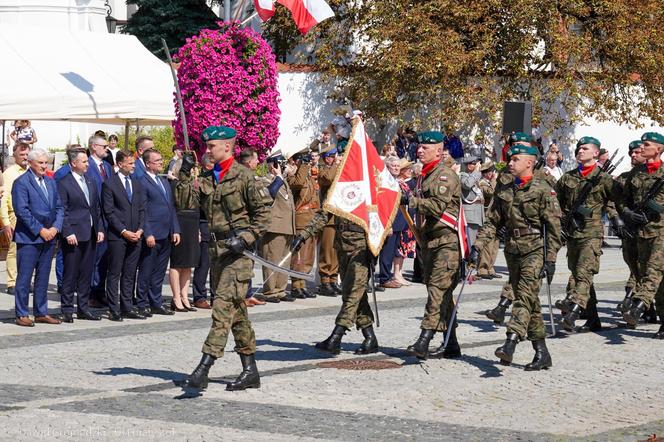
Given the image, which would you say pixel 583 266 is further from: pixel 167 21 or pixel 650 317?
pixel 167 21

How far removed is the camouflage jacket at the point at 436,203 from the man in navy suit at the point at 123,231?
13.5 ft

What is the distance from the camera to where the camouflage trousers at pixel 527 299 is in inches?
440

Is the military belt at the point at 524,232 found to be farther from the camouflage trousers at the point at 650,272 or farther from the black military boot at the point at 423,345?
the camouflage trousers at the point at 650,272

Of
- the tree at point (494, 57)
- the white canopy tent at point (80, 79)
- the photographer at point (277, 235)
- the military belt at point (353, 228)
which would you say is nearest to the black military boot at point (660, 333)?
the military belt at point (353, 228)

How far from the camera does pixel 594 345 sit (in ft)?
42.2

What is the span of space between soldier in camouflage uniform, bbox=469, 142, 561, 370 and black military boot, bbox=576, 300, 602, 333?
246 cm

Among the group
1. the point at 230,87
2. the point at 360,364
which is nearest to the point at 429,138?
the point at 360,364

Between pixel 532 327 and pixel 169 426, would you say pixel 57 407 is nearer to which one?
pixel 169 426

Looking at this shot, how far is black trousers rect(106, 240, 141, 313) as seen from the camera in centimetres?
1442

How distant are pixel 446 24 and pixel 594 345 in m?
19.4

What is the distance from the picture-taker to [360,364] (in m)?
11.5

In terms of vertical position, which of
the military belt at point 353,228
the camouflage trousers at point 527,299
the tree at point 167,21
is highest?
the tree at point 167,21

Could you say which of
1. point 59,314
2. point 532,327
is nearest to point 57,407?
point 532,327

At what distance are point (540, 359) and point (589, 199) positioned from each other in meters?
3.06
